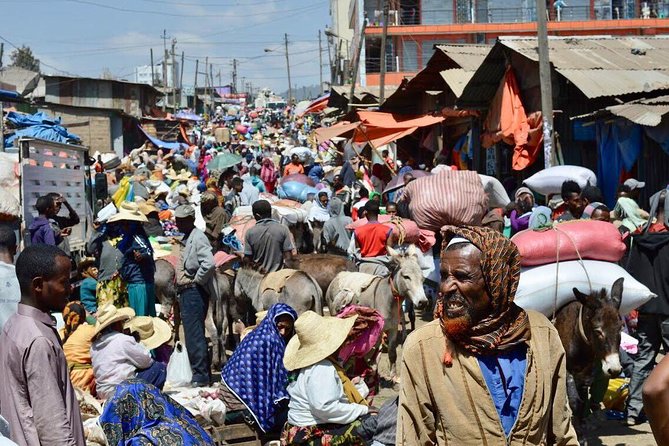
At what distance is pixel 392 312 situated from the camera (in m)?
10.1

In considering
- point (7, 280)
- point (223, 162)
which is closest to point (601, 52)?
point (223, 162)

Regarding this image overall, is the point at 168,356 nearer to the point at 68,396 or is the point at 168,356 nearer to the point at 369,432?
the point at 369,432

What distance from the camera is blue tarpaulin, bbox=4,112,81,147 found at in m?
22.1

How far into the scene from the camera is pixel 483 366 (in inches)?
131

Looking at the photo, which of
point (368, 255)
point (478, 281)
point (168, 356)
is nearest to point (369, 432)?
point (478, 281)

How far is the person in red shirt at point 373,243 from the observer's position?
1172cm

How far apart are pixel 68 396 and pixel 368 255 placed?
8040 millimetres

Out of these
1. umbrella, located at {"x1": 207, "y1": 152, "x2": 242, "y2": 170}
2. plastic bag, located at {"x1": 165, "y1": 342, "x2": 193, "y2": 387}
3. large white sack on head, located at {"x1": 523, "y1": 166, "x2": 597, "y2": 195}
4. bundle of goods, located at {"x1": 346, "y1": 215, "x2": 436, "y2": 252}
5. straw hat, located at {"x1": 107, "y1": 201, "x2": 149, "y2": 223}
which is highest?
umbrella, located at {"x1": 207, "y1": 152, "x2": 242, "y2": 170}

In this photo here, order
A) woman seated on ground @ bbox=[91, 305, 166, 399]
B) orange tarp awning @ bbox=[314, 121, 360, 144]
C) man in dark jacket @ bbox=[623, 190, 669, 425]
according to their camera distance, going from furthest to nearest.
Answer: orange tarp awning @ bbox=[314, 121, 360, 144] < man in dark jacket @ bbox=[623, 190, 669, 425] < woman seated on ground @ bbox=[91, 305, 166, 399]

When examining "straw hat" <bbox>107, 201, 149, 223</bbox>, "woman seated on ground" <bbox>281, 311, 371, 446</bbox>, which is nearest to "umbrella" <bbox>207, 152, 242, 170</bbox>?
"straw hat" <bbox>107, 201, 149, 223</bbox>

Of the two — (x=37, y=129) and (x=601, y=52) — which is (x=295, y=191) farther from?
(x=601, y=52)

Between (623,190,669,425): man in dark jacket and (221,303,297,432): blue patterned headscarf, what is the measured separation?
3.11 metres

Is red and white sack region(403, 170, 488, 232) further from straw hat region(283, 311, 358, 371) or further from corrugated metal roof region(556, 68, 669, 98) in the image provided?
straw hat region(283, 311, 358, 371)

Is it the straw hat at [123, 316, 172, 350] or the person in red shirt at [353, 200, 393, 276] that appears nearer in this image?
the straw hat at [123, 316, 172, 350]
